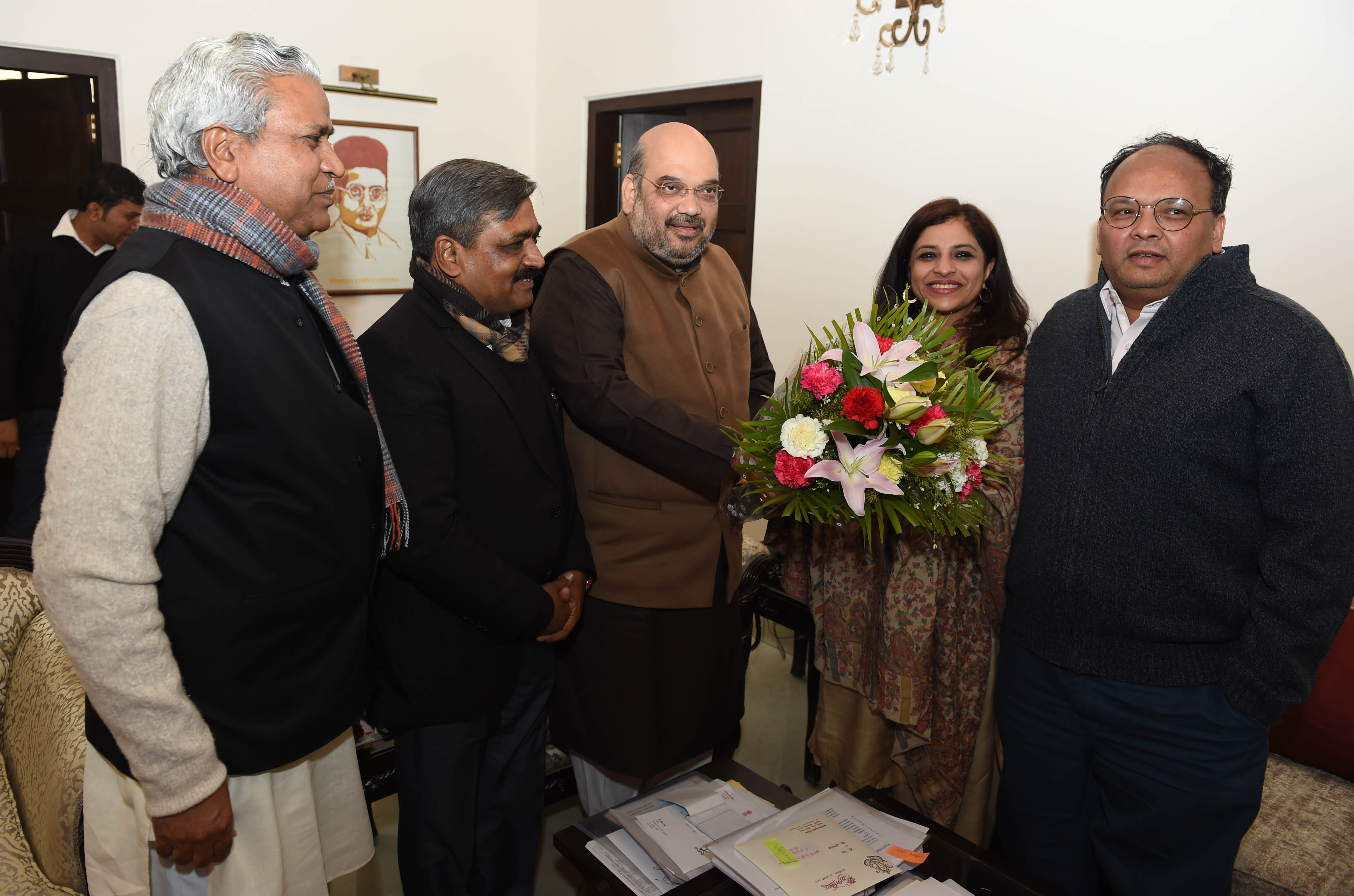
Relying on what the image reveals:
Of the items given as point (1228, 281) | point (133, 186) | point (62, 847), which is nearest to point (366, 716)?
point (62, 847)

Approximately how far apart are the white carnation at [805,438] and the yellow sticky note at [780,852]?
0.75 meters

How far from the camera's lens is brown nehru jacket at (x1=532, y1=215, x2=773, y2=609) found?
1948 mm

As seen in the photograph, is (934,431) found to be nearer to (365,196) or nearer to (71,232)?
(71,232)

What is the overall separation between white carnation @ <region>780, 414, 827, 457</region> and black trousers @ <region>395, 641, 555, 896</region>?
0.81 meters

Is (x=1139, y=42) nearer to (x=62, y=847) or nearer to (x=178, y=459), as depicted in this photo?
(x=178, y=459)

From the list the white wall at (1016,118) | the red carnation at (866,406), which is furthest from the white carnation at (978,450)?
the white wall at (1016,118)

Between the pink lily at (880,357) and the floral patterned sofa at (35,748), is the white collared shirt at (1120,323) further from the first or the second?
the floral patterned sofa at (35,748)

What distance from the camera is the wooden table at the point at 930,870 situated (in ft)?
5.28

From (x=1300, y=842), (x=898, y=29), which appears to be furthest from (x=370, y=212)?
(x=1300, y=842)

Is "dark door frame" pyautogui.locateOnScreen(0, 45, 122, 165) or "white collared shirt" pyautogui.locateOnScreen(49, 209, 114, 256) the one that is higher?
"dark door frame" pyautogui.locateOnScreen(0, 45, 122, 165)

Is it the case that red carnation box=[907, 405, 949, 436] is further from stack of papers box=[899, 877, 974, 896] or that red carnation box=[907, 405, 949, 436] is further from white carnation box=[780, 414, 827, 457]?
stack of papers box=[899, 877, 974, 896]

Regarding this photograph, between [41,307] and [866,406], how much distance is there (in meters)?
3.32

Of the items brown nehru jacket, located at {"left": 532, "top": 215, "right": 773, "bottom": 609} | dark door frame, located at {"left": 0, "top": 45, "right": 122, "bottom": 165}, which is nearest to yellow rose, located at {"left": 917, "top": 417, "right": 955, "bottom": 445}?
brown nehru jacket, located at {"left": 532, "top": 215, "right": 773, "bottom": 609}

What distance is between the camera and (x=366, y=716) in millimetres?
1759
